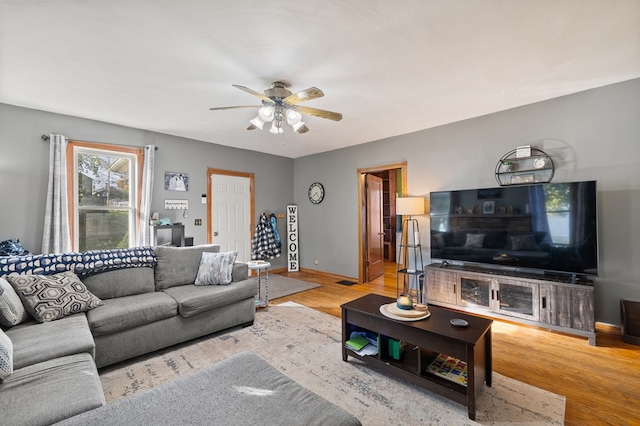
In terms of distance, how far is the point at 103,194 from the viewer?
3.96 meters

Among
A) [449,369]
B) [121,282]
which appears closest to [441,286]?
[449,369]

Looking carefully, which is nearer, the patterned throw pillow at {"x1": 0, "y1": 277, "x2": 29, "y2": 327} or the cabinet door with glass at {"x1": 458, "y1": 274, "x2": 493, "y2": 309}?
the patterned throw pillow at {"x1": 0, "y1": 277, "x2": 29, "y2": 327}

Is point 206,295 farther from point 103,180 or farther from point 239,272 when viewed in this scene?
point 103,180

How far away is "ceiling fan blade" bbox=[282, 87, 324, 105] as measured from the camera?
7.44 feet

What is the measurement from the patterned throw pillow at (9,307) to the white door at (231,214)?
115 inches

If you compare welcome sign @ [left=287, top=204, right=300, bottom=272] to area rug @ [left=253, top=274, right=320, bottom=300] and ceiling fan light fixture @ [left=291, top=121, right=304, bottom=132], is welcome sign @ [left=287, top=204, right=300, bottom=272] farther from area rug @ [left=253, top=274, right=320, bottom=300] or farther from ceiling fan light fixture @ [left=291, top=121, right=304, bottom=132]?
ceiling fan light fixture @ [left=291, top=121, right=304, bottom=132]

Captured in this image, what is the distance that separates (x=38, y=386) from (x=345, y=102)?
10.8 ft

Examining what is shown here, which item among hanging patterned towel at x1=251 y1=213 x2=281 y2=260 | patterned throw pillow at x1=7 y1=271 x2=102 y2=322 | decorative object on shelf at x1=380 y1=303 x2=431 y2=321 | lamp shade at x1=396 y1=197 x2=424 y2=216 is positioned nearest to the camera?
decorative object on shelf at x1=380 y1=303 x2=431 y2=321

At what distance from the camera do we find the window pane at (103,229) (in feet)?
12.5

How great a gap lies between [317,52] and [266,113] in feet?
2.58

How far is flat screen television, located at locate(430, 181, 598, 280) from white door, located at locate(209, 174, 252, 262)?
3.46 meters

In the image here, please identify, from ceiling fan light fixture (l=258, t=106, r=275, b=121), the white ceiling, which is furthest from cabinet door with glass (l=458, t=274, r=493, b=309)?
ceiling fan light fixture (l=258, t=106, r=275, b=121)

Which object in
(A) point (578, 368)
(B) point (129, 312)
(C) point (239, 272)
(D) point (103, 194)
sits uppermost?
(D) point (103, 194)

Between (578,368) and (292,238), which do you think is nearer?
(578,368)
